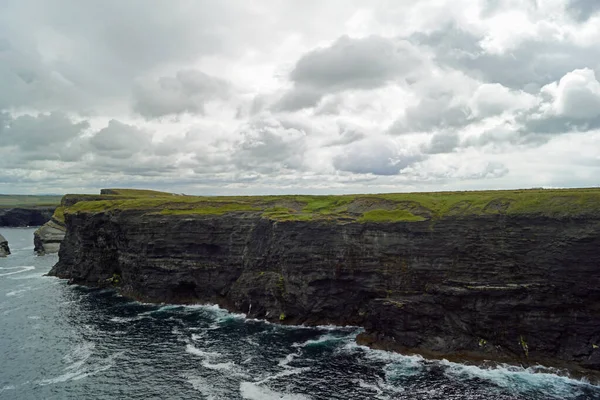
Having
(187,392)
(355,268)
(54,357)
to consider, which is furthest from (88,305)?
(355,268)

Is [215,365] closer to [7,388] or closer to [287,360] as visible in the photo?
[287,360]

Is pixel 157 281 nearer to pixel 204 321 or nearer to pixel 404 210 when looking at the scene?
pixel 204 321

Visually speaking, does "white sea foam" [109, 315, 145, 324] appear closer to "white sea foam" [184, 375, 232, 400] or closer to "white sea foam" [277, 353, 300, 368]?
"white sea foam" [184, 375, 232, 400]

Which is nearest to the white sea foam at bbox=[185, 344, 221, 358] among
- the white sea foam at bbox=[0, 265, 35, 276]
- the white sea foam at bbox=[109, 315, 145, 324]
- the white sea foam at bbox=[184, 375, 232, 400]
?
the white sea foam at bbox=[184, 375, 232, 400]

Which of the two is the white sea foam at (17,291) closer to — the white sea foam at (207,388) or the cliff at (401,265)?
the cliff at (401,265)

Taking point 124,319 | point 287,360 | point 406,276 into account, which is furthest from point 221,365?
point 406,276
